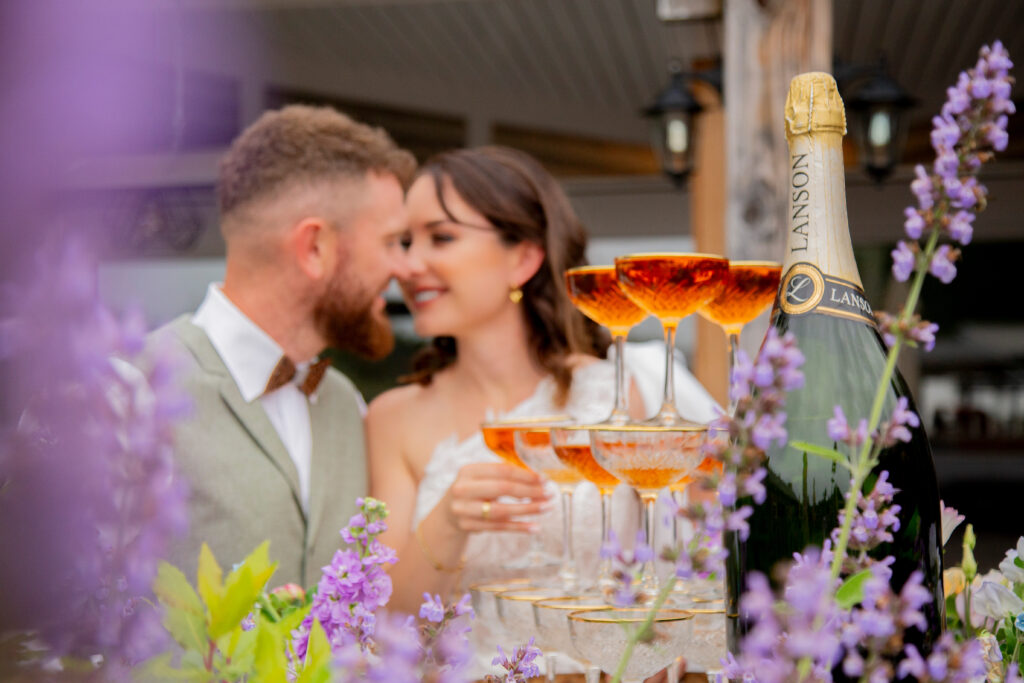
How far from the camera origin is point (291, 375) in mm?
1965

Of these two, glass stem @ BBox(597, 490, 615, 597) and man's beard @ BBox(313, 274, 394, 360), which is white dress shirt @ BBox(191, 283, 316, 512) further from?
glass stem @ BBox(597, 490, 615, 597)

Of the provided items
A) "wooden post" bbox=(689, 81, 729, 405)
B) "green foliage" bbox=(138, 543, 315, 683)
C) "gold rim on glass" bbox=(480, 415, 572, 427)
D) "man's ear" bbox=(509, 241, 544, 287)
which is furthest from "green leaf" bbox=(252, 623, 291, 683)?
"wooden post" bbox=(689, 81, 729, 405)

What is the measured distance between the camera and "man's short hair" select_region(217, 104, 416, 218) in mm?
2162

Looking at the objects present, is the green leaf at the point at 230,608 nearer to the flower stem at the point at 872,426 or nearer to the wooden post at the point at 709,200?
the flower stem at the point at 872,426

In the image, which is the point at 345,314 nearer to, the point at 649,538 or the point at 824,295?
the point at 649,538

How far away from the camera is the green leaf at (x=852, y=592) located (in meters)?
0.39

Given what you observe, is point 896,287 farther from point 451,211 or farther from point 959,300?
point 451,211

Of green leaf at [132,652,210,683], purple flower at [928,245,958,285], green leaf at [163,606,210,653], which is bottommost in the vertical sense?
green leaf at [132,652,210,683]

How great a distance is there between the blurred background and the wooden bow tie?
1.06 feet

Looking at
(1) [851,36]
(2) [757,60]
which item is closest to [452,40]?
(1) [851,36]

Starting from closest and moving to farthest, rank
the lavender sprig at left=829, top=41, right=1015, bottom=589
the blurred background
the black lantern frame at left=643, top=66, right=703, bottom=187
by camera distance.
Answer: the lavender sprig at left=829, top=41, right=1015, bottom=589, the blurred background, the black lantern frame at left=643, top=66, right=703, bottom=187

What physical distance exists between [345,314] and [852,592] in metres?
1.86

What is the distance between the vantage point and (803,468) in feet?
2.63

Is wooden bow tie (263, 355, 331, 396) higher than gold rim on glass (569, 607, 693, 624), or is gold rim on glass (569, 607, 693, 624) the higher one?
wooden bow tie (263, 355, 331, 396)
